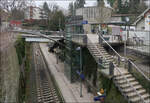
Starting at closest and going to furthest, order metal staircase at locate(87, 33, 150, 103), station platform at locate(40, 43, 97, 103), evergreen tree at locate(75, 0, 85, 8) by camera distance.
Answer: metal staircase at locate(87, 33, 150, 103), station platform at locate(40, 43, 97, 103), evergreen tree at locate(75, 0, 85, 8)

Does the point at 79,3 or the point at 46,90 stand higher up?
the point at 79,3

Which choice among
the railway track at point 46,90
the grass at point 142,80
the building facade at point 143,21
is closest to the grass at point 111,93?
the grass at point 142,80

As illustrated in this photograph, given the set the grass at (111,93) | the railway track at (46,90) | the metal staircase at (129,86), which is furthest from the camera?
the railway track at (46,90)

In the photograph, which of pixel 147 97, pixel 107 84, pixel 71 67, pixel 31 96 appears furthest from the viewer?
pixel 71 67

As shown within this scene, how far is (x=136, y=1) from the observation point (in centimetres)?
1230

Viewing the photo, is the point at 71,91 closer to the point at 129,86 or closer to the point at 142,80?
the point at 129,86

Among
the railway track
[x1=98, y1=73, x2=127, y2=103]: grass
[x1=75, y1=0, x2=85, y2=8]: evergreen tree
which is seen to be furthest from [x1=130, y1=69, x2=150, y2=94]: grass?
Answer: [x1=75, y1=0, x2=85, y2=8]: evergreen tree

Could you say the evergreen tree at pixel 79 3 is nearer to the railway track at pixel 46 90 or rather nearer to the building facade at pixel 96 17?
the building facade at pixel 96 17

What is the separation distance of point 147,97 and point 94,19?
11.6m

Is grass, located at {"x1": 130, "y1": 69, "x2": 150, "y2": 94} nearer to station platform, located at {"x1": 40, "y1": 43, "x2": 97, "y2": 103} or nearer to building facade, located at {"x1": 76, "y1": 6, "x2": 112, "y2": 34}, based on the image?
station platform, located at {"x1": 40, "y1": 43, "x2": 97, "y2": 103}

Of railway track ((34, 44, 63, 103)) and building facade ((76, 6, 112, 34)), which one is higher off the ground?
building facade ((76, 6, 112, 34))

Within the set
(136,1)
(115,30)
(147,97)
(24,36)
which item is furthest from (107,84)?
(24,36)

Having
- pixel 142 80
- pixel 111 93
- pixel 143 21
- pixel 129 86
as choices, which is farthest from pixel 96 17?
pixel 129 86

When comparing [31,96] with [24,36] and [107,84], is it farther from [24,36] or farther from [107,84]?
[24,36]
